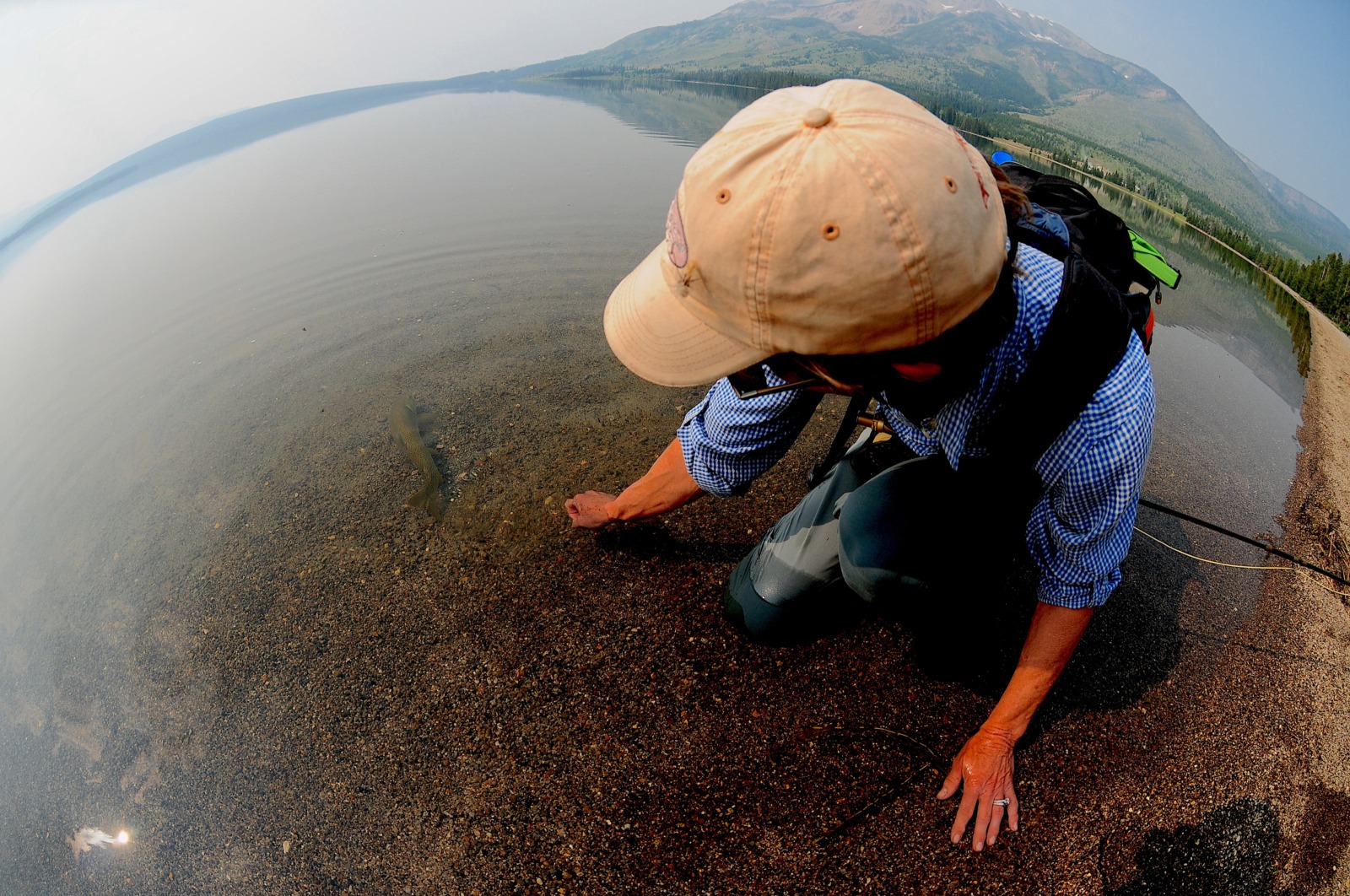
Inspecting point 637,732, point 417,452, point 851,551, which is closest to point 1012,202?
point 851,551

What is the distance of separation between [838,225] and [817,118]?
0.56 feet

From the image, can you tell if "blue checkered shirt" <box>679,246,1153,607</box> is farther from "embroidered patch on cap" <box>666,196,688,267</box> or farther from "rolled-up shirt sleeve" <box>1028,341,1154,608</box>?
"embroidered patch on cap" <box>666,196,688,267</box>

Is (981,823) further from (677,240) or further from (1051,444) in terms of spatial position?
(677,240)

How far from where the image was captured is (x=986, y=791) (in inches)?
75.4

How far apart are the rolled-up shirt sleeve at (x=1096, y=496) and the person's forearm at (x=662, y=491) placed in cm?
97

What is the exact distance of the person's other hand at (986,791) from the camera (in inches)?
74.8

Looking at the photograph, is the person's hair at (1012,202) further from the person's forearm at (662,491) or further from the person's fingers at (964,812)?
the person's fingers at (964,812)

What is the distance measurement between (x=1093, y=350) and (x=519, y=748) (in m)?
2.01

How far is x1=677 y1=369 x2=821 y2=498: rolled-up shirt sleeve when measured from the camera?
5.67 feet

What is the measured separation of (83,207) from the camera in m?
9.87

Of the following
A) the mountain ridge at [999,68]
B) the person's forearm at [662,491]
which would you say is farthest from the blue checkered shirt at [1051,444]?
the mountain ridge at [999,68]

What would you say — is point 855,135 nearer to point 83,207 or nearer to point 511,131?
point 83,207

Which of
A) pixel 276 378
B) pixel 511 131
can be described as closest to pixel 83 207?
pixel 511 131

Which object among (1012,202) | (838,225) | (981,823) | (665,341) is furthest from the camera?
(981,823)
